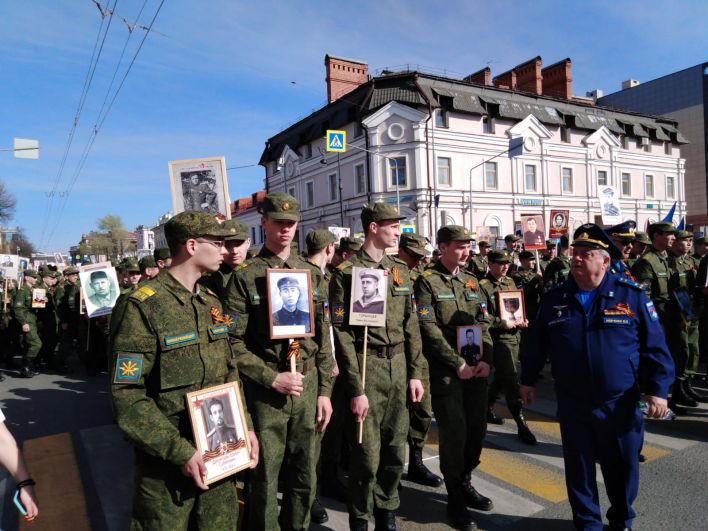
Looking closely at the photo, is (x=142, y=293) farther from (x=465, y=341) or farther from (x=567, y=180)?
(x=567, y=180)

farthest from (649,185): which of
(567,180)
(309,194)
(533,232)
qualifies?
(533,232)

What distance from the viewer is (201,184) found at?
458cm

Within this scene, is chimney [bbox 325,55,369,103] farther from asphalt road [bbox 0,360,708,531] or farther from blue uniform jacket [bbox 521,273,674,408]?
blue uniform jacket [bbox 521,273,674,408]

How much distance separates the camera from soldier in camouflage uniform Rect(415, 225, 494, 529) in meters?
3.75

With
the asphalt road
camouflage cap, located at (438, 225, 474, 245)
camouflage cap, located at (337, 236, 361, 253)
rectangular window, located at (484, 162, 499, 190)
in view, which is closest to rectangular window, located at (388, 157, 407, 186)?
rectangular window, located at (484, 162, 499, 190)

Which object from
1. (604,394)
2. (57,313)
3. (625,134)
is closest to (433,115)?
(625,134)

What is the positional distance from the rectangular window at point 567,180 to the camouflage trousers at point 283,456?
118 feet

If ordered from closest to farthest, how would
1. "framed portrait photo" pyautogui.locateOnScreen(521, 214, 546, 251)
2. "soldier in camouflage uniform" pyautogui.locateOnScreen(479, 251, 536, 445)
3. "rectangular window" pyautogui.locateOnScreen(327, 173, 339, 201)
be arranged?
"soldier in camouflage uniform" pyautogui.locateOnScreen(479, 251, 536, 445) → "framed portrait photo" pyautogui.locateOnScreen(521, 214, 546, 251) → "rectangular window" pyautogui.locateOnScreen(327, 173, 339, 201)

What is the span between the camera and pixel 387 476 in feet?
11.5

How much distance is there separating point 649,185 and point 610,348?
44.5m

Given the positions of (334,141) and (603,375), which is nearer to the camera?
(603,375)

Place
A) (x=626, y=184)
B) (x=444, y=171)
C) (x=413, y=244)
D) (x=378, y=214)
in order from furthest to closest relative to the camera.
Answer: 1. (x=626, y=184)
2. (x=444, y=171)
3. (x=413, y=244)
4. (x=378, y=214)

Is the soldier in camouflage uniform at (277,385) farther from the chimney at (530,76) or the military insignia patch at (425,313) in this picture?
the chimney at (530,76)

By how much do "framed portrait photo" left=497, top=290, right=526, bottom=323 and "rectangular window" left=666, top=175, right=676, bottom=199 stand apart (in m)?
43.9
